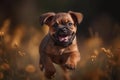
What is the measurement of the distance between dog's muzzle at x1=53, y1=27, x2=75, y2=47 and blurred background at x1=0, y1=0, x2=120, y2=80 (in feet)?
0.55

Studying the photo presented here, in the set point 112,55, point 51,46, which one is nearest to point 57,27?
point 51,46

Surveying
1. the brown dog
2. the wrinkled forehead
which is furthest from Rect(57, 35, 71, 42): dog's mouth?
the wrinkled forehead

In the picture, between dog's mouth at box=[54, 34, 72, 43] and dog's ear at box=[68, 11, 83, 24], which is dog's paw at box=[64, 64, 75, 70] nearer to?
dog's mouth at box=[54, 34, 72, 43]

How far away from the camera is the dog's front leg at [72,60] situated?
12.6ft

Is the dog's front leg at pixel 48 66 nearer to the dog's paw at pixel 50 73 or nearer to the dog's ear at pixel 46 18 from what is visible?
the dog's paw at pixel 50 73

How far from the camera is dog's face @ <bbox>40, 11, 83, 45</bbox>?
382 centimetres

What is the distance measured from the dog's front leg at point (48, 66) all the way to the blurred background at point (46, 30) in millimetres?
40

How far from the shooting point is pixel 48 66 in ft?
12.7

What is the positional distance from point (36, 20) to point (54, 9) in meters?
0.15

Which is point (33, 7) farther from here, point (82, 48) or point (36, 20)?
point (82, 48)

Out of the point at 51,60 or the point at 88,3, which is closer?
the point at 51,60

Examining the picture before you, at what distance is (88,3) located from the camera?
4.20 meters

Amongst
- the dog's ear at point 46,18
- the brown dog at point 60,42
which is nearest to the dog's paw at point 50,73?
the brown dog at point 60,42

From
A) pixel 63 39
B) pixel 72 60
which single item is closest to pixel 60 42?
pixel 63 39
